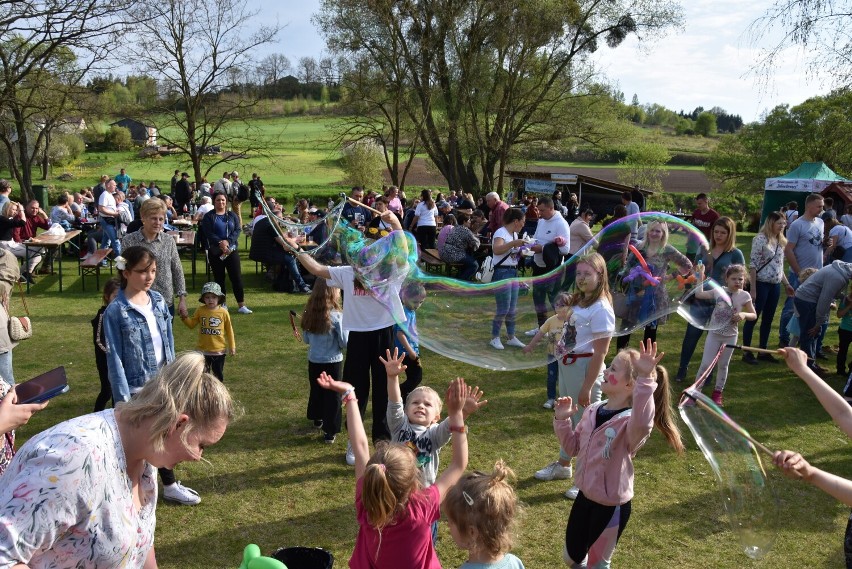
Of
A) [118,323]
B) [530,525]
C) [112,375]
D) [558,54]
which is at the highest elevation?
[558,54]

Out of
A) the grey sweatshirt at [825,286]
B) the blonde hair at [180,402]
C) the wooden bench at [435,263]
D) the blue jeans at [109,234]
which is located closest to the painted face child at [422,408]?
the blonde hair at [180,402]

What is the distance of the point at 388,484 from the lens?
2682mm

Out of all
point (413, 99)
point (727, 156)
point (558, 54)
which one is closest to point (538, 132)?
point (558, 54)

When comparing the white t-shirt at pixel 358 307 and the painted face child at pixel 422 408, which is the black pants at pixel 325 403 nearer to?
the white t-shirt at pixel 358 307

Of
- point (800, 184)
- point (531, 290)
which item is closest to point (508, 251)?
point (531, 290)

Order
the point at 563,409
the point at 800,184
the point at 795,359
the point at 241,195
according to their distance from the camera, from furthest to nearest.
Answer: the point at 800,184 → the point at 241,195 → the point at 563,409 → the point at 795,359

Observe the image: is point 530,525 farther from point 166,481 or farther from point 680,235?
point 166,481

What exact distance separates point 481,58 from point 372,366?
25.3m

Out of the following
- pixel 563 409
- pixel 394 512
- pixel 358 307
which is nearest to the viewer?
pixel 394 512

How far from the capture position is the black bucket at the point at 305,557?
10.7ft

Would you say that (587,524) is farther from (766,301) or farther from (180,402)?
(766,301)

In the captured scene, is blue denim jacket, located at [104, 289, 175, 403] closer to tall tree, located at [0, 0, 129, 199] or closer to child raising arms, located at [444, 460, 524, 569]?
child raising arms, located at [444, 460, 524, 569]

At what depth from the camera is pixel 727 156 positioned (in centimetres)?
4147

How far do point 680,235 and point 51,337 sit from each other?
341 inches
